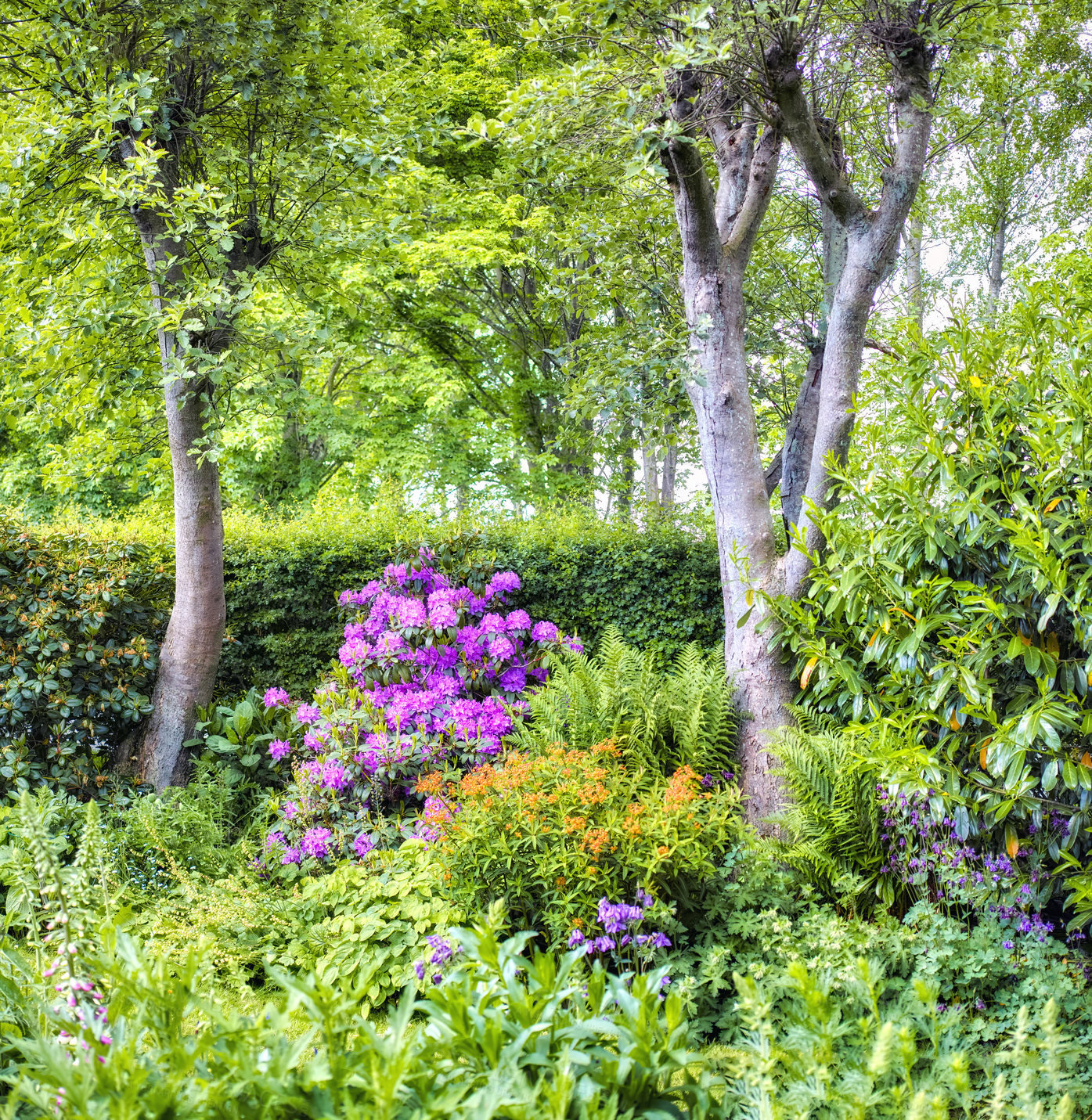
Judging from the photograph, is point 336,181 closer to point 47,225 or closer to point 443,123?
point 443,123

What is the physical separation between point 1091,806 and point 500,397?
11.7 meters

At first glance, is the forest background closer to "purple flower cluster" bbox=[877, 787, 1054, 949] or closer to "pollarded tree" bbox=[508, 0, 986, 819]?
"pollarded tree" bbox=[508, 0, 986, 819]

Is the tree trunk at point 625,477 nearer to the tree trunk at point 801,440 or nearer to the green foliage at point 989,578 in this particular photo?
the tree trunk at point 801,440

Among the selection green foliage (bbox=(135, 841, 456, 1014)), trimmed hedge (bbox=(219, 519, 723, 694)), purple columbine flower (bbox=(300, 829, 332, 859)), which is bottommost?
green foliage (bbox=(135, 841, 456, 1014))

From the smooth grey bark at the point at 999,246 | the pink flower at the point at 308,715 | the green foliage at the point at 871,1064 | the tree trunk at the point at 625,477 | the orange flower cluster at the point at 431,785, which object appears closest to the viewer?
the green foliage at the point at 871,1064

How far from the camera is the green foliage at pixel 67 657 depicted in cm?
508

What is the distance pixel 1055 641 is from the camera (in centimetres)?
317

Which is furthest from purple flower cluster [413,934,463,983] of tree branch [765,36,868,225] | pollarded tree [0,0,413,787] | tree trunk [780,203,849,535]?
tree branch [765,36,868,225]

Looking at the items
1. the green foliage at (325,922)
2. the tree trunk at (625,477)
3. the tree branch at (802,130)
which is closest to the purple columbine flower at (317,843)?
the green foliage at (325,922)

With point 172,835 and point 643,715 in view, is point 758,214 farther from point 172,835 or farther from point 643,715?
point 172,835

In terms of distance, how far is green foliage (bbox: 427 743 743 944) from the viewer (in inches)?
130

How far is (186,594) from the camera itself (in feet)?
18.7

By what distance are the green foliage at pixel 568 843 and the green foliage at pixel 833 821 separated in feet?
1.23

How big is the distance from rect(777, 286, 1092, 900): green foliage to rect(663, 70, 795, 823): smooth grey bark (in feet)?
3.05
